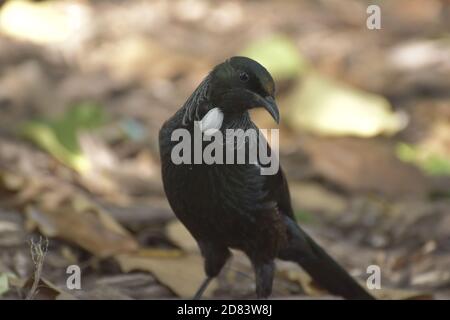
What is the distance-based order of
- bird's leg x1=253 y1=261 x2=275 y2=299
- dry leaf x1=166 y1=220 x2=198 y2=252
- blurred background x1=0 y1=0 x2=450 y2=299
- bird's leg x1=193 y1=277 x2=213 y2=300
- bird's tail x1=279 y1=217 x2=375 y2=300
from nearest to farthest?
1. bird's leg x1=253 y1=261 x2=275 y2=299
2. bird's leg x1=193 y1=277 x2=213 y2=300
3. bird's tail x1=279 y1=217 x2=375 y2=300
4. blurred background x1=0 y1=0 x2=450 y2=299
5. dry leaf x1=166 y1=220 x2=198 y2=252

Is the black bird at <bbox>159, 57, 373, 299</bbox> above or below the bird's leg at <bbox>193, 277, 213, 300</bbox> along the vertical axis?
above

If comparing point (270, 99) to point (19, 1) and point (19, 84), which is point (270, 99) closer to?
point (19, 84)

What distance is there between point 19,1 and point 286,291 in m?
4.92

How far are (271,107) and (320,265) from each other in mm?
1212

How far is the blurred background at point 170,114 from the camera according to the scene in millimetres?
5055

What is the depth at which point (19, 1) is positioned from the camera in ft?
29.2

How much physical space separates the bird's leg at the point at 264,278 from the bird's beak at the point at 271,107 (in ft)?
2.74

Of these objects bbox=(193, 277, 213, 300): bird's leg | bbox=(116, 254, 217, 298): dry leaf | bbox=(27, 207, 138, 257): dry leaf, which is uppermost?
bbox=(27, 207, 138, 257): dry leaf

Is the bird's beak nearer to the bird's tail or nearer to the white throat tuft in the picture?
the white throat tuft

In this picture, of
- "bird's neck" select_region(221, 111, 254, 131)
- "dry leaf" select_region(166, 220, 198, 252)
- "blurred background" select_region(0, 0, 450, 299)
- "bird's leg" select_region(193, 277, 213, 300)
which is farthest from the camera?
"dry leaf" select_region(166, 220, 198, 252)

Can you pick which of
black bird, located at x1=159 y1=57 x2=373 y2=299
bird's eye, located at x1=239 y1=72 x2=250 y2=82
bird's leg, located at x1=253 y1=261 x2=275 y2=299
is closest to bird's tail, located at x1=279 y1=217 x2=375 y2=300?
black bird, located at x1=159 y1=57 x2=373 y2=299

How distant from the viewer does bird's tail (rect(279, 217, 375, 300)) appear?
4.74m

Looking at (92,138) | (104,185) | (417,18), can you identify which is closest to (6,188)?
(104,185)

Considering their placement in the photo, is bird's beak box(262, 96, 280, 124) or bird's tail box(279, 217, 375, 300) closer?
bird's beak box(262, 96, 280, 124)
